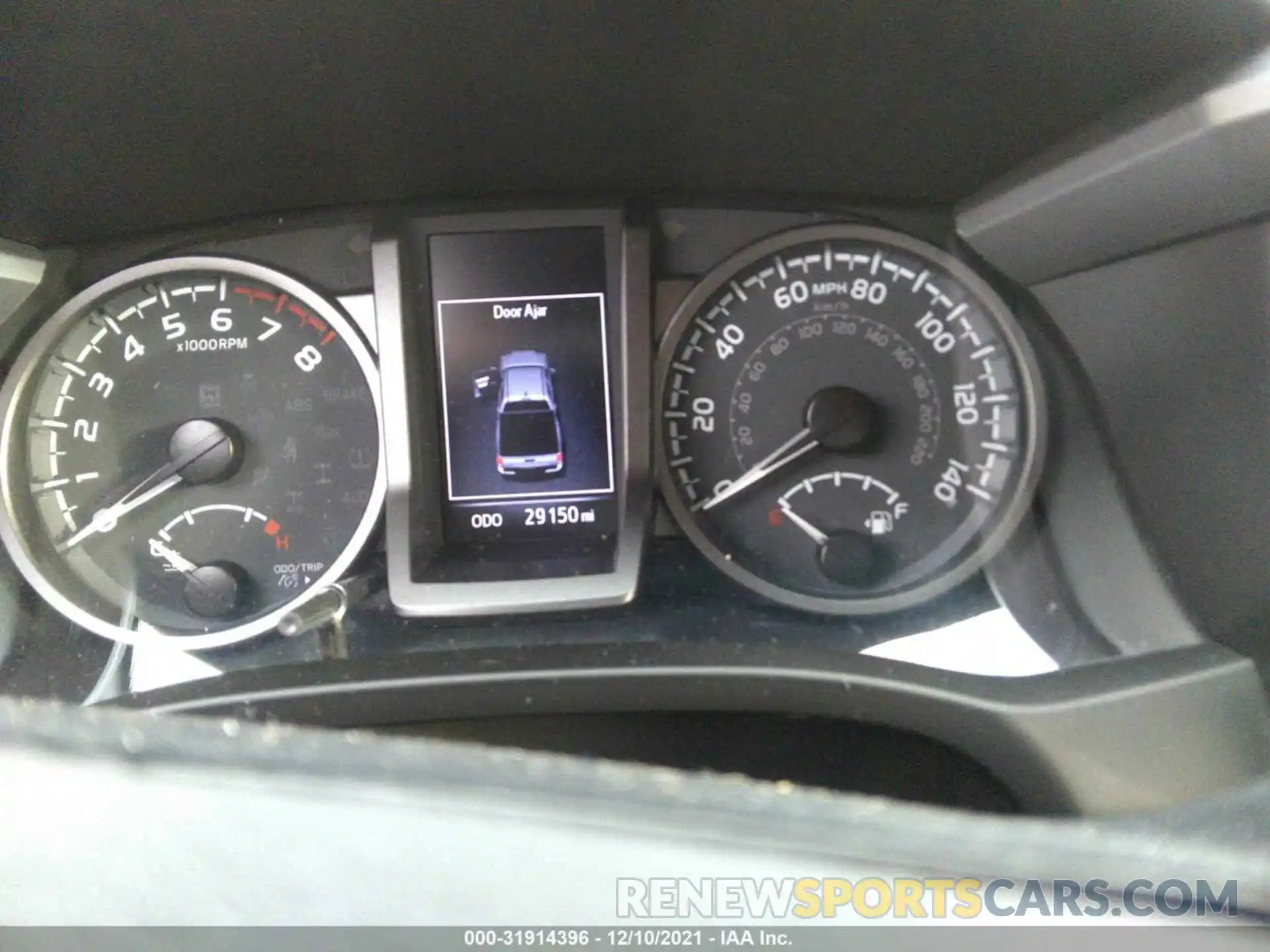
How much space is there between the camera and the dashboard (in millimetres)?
1670

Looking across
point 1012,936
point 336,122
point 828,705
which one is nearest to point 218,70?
point 336,122

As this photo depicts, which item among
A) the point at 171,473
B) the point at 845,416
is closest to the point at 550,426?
the point at 845,416

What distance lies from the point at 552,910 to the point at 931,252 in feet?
4.61

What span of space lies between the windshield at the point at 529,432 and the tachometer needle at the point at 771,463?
0.25 m

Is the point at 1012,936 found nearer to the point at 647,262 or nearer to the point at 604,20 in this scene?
the point at 604,20

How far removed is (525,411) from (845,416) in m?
0.48

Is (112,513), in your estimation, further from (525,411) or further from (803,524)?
(803,524)

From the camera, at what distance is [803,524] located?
70.9 inches

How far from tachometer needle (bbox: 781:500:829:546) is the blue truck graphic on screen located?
0.35 metres

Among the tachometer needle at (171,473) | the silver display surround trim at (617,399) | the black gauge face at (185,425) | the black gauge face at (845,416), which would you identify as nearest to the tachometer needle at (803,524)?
the black gauge face at (845,416)

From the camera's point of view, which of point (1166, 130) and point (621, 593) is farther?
point (621, 593)

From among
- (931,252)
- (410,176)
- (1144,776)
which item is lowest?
(1144,776)

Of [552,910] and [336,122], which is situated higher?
[336,122]

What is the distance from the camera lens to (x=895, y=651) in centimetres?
167
